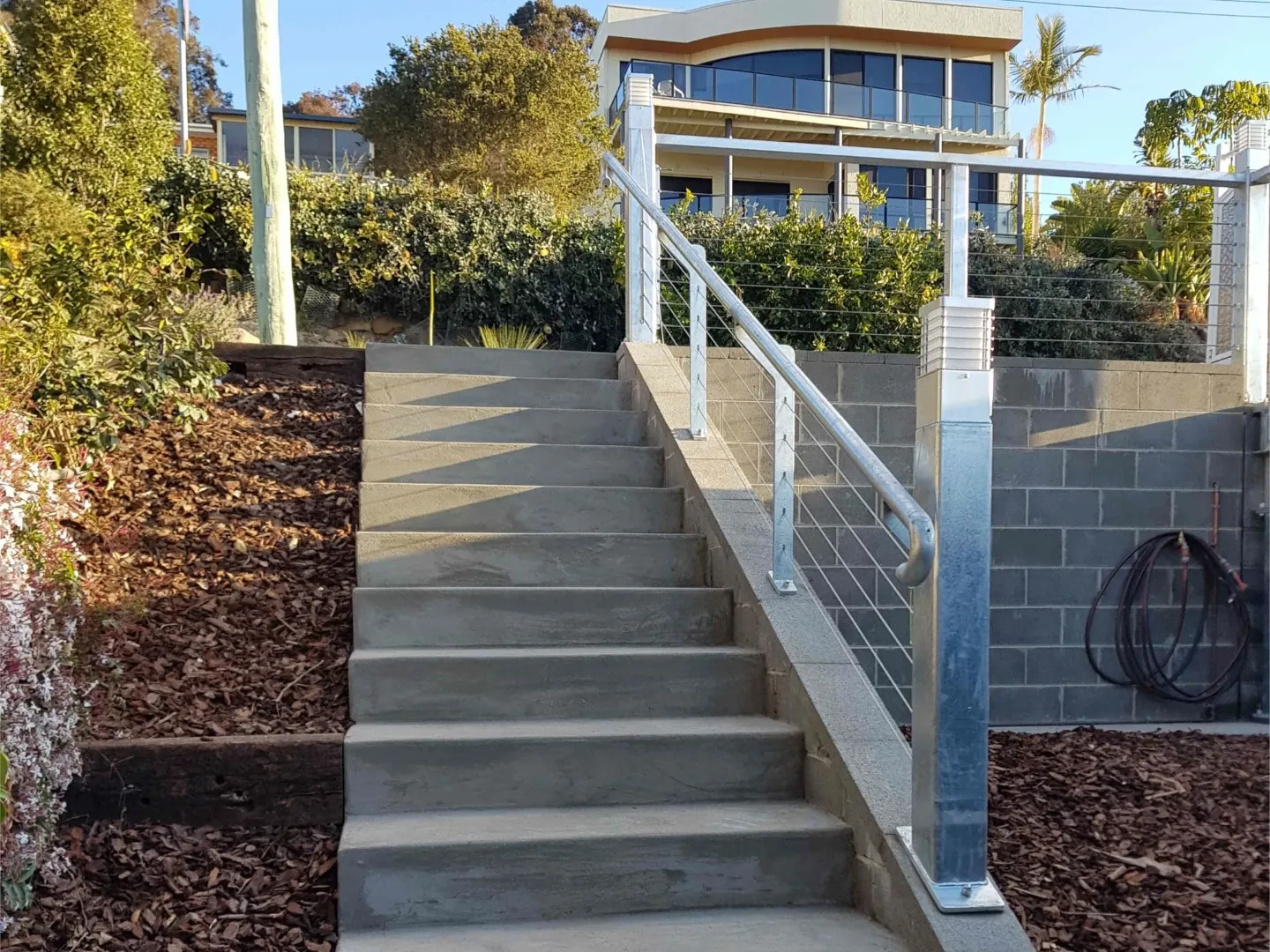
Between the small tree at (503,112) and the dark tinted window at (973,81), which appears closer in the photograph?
the small tree at (503,112)

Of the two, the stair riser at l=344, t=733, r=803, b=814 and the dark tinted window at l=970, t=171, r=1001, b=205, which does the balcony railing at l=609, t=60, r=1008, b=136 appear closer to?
the dark tinted window at l=970, t=171, r=1001, b=205

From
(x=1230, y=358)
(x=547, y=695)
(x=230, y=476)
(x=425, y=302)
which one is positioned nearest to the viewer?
(x=547, y=695)

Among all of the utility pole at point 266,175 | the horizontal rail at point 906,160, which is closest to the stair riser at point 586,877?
the horizontal rail at point 906,160

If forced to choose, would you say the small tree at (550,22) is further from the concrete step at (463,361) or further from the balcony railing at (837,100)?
the concrete step at (463,361)

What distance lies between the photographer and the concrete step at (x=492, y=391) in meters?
5.06

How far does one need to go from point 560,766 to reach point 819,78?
2323 centimetres

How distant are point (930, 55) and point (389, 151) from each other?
13264 millimetres

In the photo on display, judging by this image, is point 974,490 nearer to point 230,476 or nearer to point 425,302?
point 230,476

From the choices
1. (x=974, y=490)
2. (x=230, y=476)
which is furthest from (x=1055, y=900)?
(x=230, y=476)

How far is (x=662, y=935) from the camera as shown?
2641 millimetres

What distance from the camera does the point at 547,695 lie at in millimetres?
3371

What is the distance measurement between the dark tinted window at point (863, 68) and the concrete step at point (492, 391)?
20900 mm

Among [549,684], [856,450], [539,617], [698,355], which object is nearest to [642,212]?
[698,355]

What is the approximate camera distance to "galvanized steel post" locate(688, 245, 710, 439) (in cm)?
446
